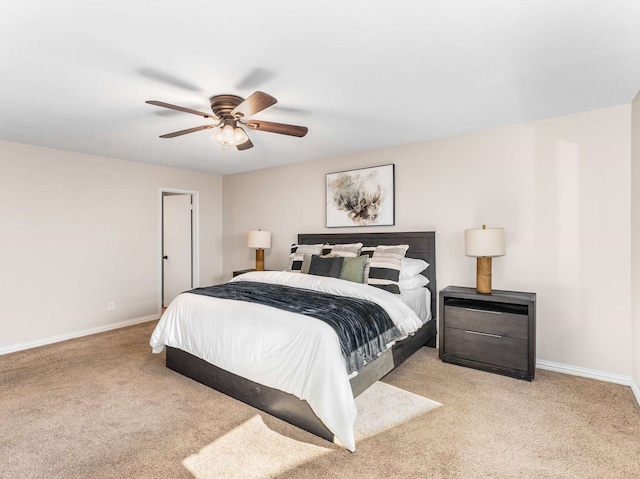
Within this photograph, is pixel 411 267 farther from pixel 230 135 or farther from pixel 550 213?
pixel 230 135

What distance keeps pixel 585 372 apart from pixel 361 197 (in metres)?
2.81

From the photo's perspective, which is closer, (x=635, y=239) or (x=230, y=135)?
(x=230, y=135)

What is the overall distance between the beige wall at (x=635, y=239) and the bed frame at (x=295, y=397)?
1.61 m

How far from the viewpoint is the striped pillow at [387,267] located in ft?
11.1

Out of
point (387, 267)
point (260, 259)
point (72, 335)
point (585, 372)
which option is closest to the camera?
point (585, 372)

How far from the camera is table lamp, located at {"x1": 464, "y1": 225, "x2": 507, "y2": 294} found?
3.08 metres

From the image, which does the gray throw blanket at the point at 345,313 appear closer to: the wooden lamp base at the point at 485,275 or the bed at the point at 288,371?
the bed at the point at 288,371

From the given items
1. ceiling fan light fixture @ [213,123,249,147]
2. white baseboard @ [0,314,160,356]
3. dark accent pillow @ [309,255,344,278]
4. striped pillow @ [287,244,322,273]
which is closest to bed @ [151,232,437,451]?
dark accent pillow @ [309,255,344,278]

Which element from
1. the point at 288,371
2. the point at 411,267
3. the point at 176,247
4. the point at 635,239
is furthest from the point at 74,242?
the point at 635,239

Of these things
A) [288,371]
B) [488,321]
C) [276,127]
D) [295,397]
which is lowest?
[295,397]

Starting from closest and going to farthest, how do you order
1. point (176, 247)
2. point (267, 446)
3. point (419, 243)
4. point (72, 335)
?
point (267, 446)
point (419, 243)
point (72, 335)
point (176, 247)

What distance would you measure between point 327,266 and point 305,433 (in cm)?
178

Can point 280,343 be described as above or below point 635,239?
below

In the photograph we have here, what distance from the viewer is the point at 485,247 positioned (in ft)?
10.1
